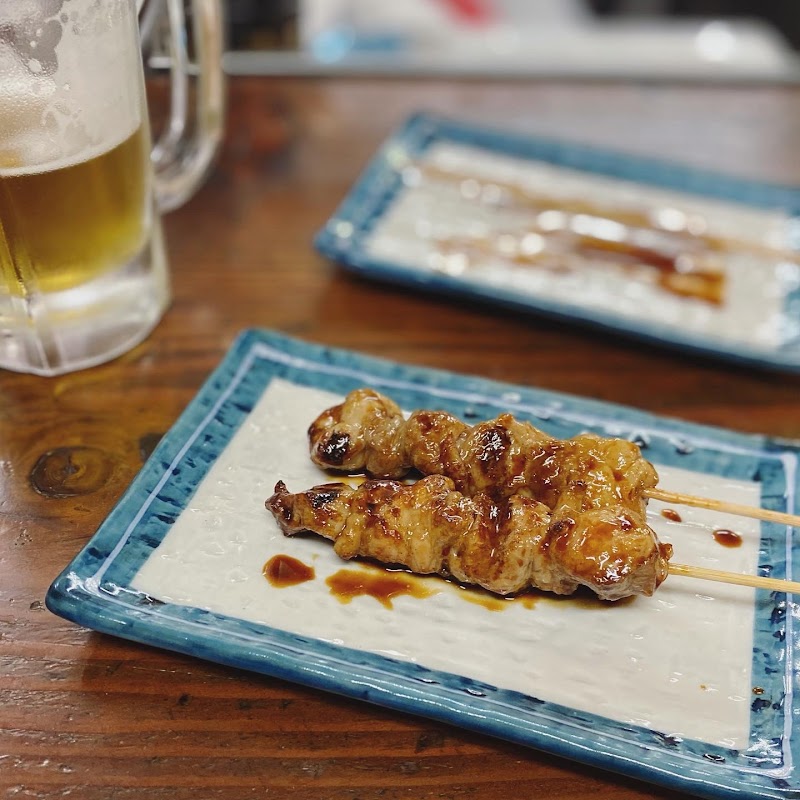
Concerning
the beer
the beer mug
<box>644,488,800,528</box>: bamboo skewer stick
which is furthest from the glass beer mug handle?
<box>644,488,800,528</box>: bamboo skewer stick

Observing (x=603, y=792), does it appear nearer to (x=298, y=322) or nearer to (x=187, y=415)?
(x=187, y=415)

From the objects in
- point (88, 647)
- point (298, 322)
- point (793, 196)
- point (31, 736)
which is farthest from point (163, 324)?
point (793, 196)

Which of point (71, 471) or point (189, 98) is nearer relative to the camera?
point (71, 471)

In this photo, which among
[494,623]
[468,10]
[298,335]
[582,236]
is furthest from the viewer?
[468,10]

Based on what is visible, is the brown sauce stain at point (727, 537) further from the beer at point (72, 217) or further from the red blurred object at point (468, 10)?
the red blurred object at point (468, 10)

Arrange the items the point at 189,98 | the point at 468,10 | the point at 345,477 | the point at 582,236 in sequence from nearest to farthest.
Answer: the point at 345,477 → the point at 189,98 → the point at 582,236 → the point at 468,10

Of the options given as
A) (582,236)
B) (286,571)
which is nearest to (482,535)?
(286,571)

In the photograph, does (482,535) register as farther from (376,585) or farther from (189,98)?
(189,98)
